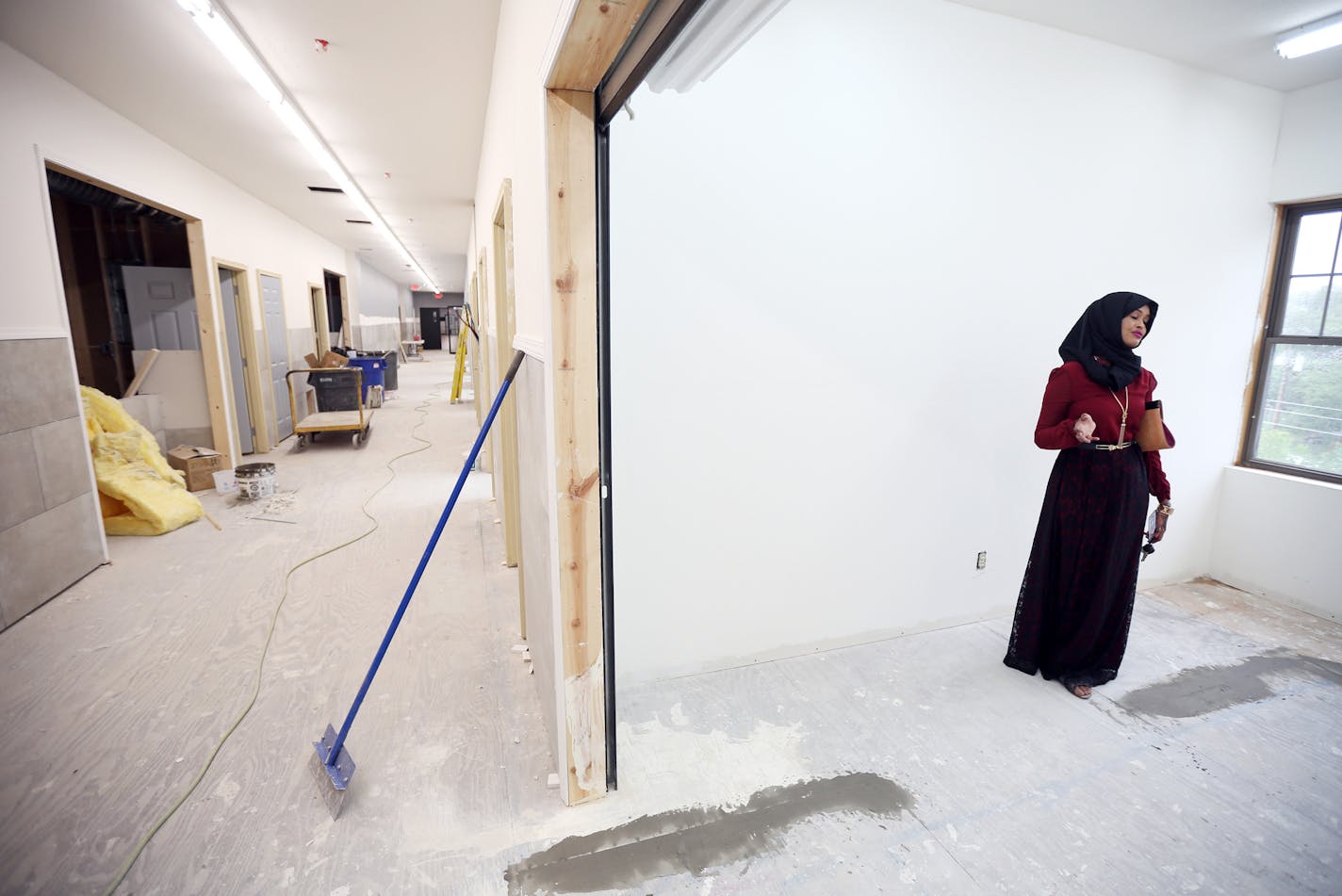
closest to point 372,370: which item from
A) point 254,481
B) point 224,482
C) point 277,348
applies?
point 277,348

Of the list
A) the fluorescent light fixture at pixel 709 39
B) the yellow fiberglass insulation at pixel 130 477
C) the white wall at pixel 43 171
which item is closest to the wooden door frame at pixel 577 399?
the fluorescent light fixture at pixel 709 39

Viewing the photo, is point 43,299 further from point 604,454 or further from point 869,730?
point 869,730

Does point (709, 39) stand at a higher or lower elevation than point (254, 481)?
higher

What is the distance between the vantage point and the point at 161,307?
18.5 feet

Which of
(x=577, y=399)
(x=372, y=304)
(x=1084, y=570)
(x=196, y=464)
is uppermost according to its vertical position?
(x=372, y=304)

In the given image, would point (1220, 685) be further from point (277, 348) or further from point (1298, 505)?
point (277, 348)

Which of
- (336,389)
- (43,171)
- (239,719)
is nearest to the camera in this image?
(239,719)

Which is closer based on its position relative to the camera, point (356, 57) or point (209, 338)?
point (356, 57)

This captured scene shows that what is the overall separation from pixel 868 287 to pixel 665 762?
199cm

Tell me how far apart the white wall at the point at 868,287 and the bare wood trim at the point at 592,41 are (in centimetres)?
70

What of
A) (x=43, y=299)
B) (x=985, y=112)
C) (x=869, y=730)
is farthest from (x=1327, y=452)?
(x=43, y=299)

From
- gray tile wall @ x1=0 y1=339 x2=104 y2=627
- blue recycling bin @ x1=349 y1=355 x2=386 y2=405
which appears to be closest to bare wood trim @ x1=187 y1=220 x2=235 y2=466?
gray tile wall @ x1=0 y1=339 x2=104 y2=627

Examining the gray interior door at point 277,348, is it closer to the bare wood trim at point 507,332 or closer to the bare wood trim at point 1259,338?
the bare wood trim at point 507,332

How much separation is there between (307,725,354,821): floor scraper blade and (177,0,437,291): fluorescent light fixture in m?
2.81
